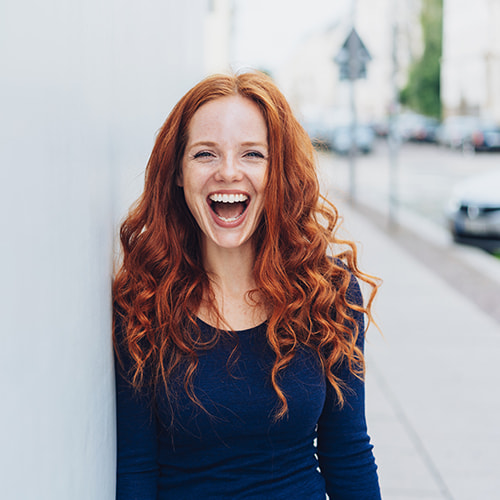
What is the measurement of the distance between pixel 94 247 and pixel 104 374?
0.93 feet

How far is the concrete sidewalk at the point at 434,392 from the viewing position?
10.9 ft

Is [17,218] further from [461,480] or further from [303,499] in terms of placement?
[461,480]

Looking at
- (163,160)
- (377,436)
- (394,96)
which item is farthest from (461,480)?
(394,96)

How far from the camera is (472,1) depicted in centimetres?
3988

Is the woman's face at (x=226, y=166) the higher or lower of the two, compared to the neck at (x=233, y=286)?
higher

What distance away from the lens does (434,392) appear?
4336 millimetres

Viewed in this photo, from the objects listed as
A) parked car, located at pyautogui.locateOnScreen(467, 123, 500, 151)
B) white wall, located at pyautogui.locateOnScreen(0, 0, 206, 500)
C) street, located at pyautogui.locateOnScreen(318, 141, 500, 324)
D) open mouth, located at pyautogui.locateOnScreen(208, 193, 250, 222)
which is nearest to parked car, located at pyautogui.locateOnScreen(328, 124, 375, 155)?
street, located at pyautogui.locateOnScreen(318, 141, 500, 324)

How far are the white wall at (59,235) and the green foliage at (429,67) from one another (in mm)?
49854

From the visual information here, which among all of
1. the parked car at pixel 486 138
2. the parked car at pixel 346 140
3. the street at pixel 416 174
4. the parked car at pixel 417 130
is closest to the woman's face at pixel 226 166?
the street at pixel 416 174

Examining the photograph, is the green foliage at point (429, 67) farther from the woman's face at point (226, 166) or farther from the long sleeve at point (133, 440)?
the long sleeve at point (133, 440)

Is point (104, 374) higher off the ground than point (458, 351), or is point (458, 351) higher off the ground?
point (104, 374)

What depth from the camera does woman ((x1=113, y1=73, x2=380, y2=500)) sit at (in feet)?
5.29

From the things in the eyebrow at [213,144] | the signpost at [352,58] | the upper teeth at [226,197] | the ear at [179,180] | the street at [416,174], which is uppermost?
the signpost at [352,58]

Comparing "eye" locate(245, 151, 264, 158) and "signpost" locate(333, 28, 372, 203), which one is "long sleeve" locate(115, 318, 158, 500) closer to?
"eye" locate(245, 151, 264, 158)
